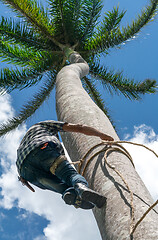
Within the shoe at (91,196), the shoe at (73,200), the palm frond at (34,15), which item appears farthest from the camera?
the palm frond at (34,15)

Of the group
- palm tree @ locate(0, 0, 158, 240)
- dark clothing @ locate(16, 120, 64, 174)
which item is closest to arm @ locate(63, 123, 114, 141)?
dark clothing @ locate(16, 120, 64, 174)

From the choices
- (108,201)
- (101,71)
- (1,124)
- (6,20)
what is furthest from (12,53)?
(108,201)

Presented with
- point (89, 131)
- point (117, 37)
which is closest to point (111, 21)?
point (117, 37)

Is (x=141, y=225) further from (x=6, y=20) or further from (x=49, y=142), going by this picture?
(x=6, y=20)

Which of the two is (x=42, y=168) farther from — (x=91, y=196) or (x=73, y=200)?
(x=91, y=196)

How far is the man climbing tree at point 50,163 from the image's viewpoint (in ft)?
6.93

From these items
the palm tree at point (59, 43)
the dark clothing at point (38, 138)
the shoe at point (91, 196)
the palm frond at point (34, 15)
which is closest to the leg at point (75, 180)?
the shoe at point (91, 196)

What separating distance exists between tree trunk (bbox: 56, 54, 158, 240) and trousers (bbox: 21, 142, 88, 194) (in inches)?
6.7

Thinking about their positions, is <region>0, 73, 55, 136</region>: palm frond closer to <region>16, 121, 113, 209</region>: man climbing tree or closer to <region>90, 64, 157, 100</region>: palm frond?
<region>90, 64, 157, 100</region>: palm frond

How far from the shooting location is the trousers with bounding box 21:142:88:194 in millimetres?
2279

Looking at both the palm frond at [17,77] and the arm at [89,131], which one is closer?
the arm at [89,131]

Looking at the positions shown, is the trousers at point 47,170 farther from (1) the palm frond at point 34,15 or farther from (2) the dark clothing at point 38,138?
(1) the palm frond at point 34,15

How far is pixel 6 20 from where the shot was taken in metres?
8.16

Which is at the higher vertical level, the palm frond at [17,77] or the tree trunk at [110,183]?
the tree trunk at [110,183]
